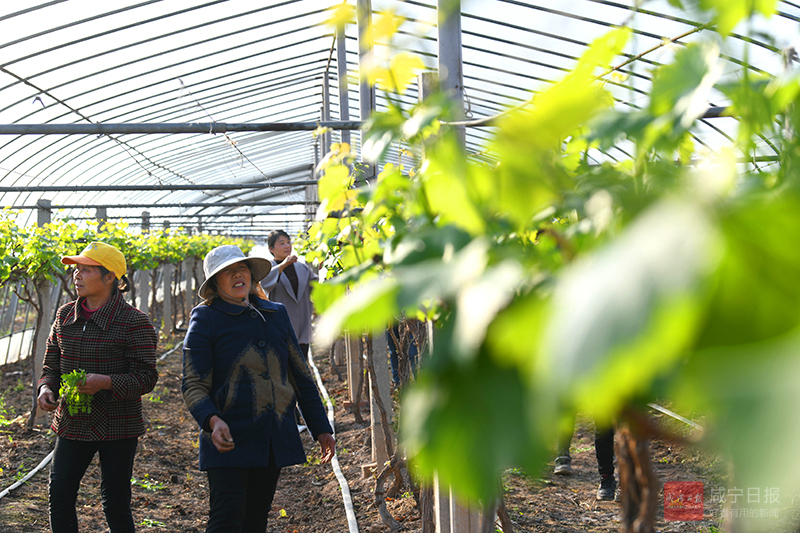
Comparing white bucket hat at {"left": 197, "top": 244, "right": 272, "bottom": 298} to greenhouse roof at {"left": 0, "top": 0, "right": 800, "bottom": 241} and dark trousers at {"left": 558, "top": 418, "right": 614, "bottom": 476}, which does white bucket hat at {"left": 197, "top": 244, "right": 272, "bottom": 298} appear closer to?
greenhouse roof at {"left": 0, "top": 0, "right": 800, "bottom": 241}

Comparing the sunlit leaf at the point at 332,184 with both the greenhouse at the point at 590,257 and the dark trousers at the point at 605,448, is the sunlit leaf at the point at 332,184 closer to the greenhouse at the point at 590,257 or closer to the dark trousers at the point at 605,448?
the greenhouse at the point at 590,257

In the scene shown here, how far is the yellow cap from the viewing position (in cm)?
318

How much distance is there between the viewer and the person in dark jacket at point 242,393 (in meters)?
2.64

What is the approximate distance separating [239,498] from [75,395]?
37.8 inches

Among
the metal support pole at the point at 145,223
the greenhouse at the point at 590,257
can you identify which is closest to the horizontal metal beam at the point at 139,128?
the greenhouse at the point at 590,257

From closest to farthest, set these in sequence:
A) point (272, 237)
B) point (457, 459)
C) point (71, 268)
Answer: point (457, 459)
point (272, 237)
point (71, 268)

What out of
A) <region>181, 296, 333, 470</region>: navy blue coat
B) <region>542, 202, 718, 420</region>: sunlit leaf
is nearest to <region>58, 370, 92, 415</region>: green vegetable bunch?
<region>181, 296, 333, 470</region>: navy blue coat

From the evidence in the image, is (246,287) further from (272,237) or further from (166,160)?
(166,160)

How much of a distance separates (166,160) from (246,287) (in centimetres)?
1411

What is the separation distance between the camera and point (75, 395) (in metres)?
2.91

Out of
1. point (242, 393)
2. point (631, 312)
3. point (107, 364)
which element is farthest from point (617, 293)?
point (107, 364)

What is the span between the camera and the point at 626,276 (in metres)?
0.29

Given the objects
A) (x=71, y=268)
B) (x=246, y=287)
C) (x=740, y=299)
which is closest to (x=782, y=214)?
(x=740, y=299)

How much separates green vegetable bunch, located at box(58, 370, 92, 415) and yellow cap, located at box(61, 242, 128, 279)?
0.58 meters
